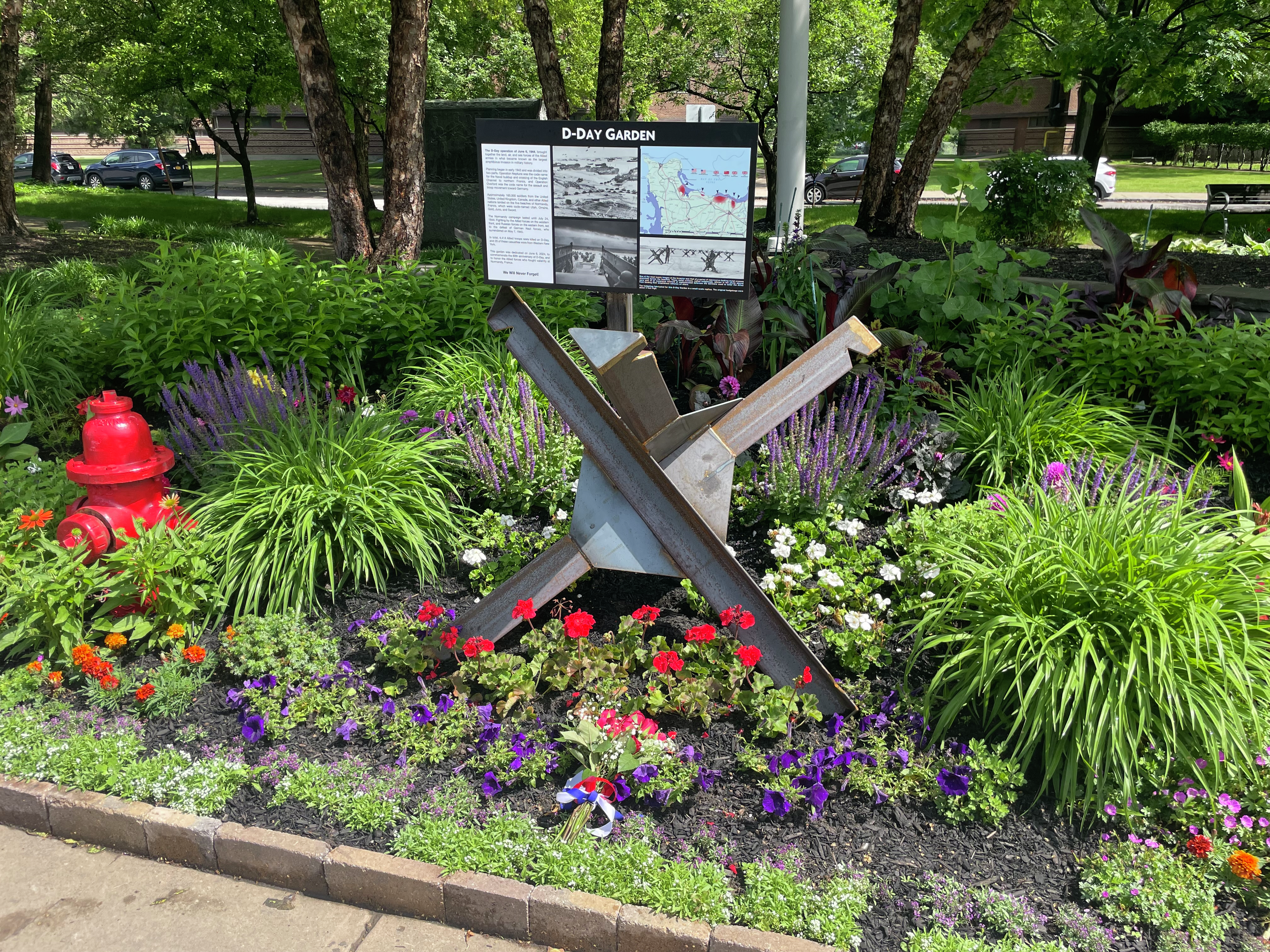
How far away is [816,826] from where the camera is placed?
8.87ft

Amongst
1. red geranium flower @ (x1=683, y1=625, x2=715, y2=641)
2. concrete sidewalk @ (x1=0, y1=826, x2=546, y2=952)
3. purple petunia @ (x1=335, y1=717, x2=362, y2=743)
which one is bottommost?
concrete sidewalk @ (x1=0, y1=826, x2=546, y2=952)

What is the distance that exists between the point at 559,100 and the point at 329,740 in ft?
29.8

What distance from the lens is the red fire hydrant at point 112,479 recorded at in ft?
11.9

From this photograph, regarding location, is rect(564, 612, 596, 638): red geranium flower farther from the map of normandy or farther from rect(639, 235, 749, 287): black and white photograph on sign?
the map of normandy

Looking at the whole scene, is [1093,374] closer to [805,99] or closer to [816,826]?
[816,826]

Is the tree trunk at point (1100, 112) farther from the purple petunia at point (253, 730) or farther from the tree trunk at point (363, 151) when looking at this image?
the purple petunia at point (253, 730)

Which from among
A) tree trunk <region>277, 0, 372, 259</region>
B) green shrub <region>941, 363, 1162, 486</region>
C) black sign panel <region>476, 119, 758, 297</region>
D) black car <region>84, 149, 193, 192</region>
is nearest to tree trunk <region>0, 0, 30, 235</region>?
tree trunk <region>277, 0, 372, 259</region>

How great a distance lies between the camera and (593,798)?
8.95ft

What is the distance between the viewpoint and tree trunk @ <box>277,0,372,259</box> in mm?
7000

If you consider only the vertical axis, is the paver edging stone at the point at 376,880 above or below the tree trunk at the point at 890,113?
below

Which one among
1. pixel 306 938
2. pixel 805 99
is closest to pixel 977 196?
pixel 805 99

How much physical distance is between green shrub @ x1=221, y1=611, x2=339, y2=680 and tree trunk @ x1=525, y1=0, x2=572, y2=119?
321 inches

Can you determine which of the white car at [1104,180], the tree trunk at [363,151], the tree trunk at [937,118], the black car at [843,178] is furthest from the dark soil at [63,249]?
A: the white car at [1104,180]

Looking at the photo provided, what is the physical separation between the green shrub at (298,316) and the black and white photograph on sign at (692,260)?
6.45 ft
